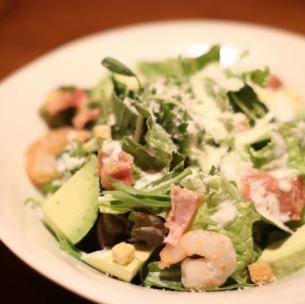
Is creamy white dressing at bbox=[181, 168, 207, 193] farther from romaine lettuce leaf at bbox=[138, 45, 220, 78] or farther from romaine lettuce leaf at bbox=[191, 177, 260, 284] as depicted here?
romaine lettuce leaf at bbox=[138, 45, 220, 78]

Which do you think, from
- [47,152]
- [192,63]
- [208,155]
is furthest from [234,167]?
[47,152]

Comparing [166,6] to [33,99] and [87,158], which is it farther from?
[87,158]

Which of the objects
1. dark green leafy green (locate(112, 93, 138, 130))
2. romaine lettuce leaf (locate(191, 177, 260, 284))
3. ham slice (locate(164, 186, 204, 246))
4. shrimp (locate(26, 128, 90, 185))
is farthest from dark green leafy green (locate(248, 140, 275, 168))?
shrimp (locate(26, 128, 90, 185))

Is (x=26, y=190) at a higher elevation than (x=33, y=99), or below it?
below

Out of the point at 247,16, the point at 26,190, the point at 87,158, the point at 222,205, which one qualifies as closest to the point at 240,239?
the point at 222,205

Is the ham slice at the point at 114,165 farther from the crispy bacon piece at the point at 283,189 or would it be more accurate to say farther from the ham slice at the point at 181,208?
the crispy bacon piece at the point at 283,189

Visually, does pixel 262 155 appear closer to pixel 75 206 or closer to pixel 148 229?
pixel 148 229
